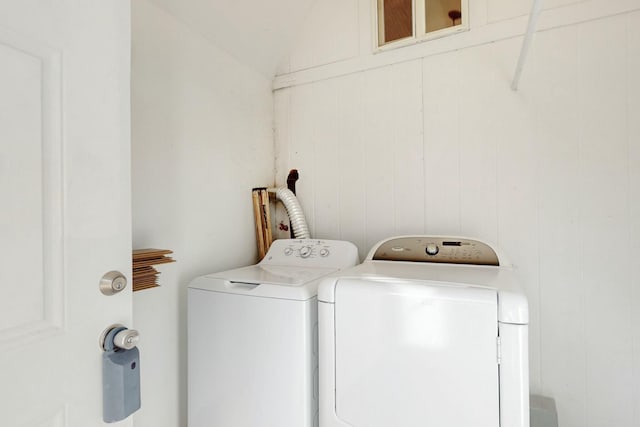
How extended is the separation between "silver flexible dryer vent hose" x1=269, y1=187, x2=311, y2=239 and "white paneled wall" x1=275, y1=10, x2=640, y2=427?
296 mm

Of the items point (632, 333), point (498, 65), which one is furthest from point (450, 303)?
point (498, 65)

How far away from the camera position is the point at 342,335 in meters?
1.11

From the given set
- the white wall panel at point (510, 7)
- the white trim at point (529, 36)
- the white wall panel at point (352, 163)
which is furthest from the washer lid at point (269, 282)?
the white wall panel at point (510, 7)

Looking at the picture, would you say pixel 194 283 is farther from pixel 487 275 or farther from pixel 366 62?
pixel 366 62

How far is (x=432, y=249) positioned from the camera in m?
1.49

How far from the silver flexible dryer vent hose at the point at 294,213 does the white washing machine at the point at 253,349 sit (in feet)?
1.31

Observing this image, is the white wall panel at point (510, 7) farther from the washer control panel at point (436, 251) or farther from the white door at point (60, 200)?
the white door at point (60, 200)

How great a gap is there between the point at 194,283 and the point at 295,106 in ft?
4.08

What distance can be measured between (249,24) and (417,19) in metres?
0.89

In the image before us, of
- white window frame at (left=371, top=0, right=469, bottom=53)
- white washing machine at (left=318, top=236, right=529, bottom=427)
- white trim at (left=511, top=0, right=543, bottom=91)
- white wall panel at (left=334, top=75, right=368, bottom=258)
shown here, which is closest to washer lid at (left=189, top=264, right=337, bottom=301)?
white washing machine at (left=318, top=236, right=529, bottom=427)

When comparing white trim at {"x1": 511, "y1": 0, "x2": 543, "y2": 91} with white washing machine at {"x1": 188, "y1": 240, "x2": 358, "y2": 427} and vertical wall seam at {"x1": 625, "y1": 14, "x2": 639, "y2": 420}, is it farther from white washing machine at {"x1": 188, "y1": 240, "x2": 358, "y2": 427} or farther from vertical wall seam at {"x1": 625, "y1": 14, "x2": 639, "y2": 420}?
white washing machine at {"x1": 188, "y1": 240, "x2": 358, "y2": 427}

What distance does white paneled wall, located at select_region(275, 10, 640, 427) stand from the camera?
54.8 inches

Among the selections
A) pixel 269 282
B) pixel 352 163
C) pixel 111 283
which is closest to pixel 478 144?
pixel 352 163

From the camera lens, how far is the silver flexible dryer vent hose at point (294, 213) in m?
1.90
